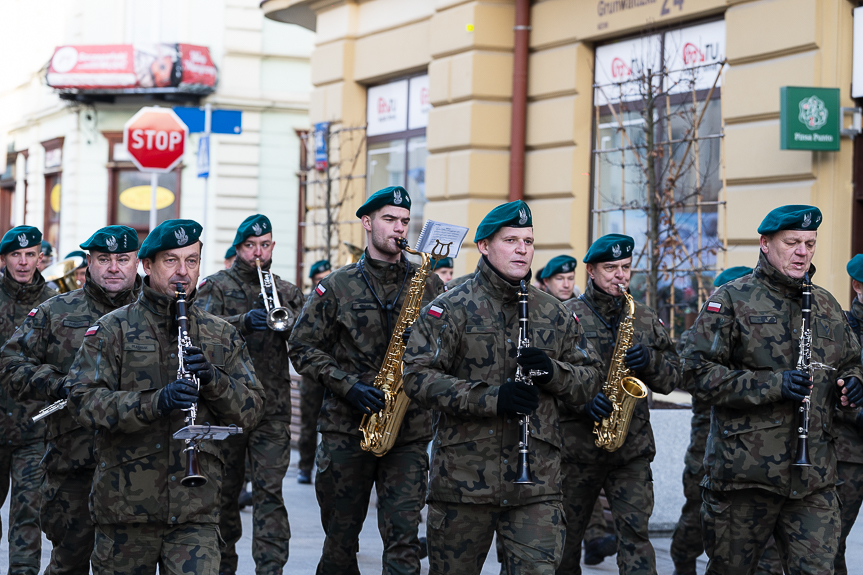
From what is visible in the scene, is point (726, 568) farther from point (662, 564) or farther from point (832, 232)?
point (832, 232)

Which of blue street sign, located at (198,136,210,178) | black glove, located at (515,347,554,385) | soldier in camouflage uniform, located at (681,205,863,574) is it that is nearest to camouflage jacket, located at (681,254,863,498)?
soldier in camouflage uniform, located at (681,205,863,574)

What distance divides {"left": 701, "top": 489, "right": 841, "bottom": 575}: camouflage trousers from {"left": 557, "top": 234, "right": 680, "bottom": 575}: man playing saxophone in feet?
2.57

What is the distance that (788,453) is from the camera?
5.91 meters

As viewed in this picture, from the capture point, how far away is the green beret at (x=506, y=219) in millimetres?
5559

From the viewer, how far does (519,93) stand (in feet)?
48.1

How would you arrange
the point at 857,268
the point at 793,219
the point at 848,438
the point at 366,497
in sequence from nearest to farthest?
the point at 793,219 → the point at 366,497 → the point at 848,438 → the point at 857,268

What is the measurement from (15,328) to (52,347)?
1.71 meters

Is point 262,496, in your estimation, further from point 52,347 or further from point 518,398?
point 518,398

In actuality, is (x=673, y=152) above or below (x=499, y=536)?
above

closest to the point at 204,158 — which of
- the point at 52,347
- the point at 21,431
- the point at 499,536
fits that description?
the point at 21,431

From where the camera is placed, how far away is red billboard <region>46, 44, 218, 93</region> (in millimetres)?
28375

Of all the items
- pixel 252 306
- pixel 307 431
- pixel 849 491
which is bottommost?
pixel 307 431

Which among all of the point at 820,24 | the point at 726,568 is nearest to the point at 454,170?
the point at 820,24

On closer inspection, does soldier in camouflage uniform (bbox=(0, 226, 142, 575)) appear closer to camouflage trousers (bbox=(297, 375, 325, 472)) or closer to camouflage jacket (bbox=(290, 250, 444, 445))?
camouflage jacket (bbox=(290, 250, 444, 445))
